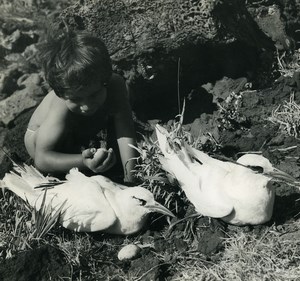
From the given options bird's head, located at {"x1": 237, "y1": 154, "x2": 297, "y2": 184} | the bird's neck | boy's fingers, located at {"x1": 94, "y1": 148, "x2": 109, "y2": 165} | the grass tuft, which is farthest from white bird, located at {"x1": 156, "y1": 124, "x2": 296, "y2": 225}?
the grass tuft

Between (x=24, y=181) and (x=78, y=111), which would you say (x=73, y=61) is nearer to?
(x=78, y=111)

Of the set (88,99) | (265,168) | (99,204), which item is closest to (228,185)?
(265,168)

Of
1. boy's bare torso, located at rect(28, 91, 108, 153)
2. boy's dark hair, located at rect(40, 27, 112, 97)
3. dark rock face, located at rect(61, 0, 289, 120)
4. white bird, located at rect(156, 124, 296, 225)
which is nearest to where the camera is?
white bird, located at rect(156, 124, 296, 225)

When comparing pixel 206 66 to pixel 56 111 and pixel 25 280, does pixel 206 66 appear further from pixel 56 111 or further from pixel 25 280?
pixel 25 280

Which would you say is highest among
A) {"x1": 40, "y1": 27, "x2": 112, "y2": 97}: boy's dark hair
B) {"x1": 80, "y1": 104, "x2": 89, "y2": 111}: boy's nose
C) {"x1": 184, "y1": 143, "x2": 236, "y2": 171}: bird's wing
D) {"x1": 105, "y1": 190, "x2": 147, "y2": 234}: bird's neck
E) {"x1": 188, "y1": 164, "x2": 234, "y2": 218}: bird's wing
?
{"x1": 40, "y1": 27, "x2": 112, "y2": 97}: boy's dark hair

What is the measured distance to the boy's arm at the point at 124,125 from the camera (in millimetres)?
3709

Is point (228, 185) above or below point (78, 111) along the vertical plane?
below

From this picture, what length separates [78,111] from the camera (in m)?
3.59

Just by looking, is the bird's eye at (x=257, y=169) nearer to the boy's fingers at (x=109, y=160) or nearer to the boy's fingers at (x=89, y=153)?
the boy's fingers at (x=109, y=160)

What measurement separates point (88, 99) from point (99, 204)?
661 millimetres

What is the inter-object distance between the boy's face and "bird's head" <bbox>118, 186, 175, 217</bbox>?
2.01 feet

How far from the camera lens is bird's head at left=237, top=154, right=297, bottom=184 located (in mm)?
2887

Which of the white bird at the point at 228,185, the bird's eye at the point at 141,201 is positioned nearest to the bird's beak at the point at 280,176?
the white bird at the point at 228,185

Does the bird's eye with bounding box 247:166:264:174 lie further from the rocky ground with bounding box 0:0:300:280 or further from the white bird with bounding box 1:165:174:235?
the white bird with bounding box 1:165:174:235
